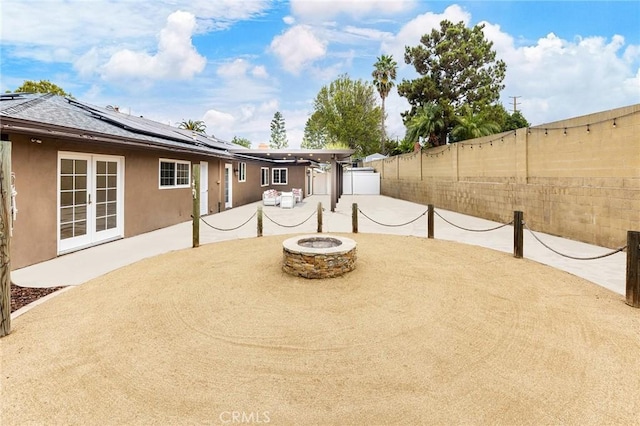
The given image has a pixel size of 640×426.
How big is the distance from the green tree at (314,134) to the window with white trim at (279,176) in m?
23.7

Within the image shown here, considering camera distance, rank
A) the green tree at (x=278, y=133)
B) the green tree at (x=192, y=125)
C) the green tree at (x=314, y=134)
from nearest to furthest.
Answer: the green tree at (x=192, y=125) < the green tree at (x=314, y=134) < the green tree at (x=278, y=133)

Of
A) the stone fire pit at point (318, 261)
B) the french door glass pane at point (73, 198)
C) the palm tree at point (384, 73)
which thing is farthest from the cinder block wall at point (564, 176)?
the palm tree at point (384, 73)

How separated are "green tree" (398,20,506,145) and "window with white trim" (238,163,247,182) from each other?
506 inches

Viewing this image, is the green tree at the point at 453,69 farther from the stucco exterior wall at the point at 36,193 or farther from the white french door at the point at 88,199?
the stucco exterior wall at the point at 36,193

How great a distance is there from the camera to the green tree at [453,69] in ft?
75.7

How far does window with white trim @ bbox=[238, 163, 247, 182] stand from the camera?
1958 centimetres

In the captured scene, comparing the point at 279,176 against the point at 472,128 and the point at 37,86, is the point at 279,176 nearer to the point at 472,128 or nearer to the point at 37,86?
the point at 472,128

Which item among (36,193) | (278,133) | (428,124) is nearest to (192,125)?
(278,133)

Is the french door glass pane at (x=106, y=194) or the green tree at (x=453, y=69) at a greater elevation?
the green tree at (x=453, y=69)

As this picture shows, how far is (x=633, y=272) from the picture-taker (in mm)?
4785

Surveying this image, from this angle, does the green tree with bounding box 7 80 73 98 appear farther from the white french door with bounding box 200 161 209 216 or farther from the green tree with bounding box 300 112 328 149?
the green tree with bounding box 300 112 328 149

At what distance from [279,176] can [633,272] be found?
23.2 m

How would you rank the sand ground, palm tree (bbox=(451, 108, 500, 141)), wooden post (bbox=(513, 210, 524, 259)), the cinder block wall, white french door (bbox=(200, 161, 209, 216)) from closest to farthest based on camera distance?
the sand ground < wooden post (bbox=(513, 210, 524, 259)) < the cinder block wall < white french door (bbox=(200, 161, 209, 216)) < palm tree (bbox=(451, 108, 500, 141))

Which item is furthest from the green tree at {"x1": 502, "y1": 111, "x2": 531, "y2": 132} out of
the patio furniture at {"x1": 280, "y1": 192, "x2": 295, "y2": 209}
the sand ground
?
the sand ground
